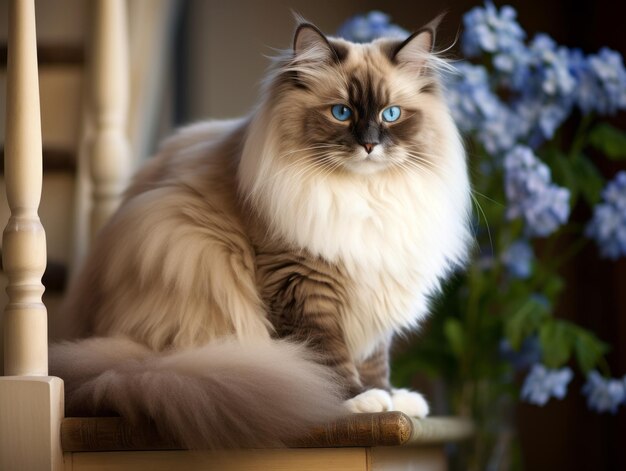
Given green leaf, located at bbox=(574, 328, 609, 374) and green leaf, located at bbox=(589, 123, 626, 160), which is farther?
green leaf, located at bbox=(589, 123, 626, 160)

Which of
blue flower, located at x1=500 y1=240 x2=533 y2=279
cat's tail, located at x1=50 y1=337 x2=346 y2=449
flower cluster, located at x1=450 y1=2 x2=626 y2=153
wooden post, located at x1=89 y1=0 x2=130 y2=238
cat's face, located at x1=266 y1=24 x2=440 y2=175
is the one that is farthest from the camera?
blue flower, located at x1=500 y1=240 x2=533 y2=279

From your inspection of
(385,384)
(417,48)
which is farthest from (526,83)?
(385,384)

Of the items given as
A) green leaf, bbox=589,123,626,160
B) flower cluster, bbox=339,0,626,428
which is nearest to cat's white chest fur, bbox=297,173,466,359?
A: flower cluster, bbox=339,0,626,428

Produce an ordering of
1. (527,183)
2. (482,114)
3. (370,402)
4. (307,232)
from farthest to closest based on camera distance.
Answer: (482,114), (527,183), (307,232), (370,402)

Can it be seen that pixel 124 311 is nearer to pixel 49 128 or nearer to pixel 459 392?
pixel 49 128

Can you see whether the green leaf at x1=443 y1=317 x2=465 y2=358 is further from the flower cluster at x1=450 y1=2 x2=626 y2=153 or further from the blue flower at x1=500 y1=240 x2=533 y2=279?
the flower cluster at x1=450 y1=2 x2=626 y2=153

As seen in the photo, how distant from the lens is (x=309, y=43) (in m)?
1.55

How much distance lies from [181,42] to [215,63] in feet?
0.59

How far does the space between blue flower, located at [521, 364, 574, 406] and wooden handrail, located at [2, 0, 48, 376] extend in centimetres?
140

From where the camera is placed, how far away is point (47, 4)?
2.29 meters

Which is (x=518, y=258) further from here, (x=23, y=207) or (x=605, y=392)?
(x=23, y=207)

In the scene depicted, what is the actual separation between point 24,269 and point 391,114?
0.73m

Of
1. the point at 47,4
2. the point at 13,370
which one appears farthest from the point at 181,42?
the point at 13,370

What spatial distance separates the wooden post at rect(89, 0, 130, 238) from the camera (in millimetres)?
2143
